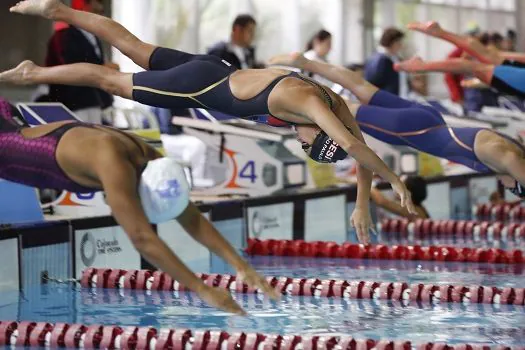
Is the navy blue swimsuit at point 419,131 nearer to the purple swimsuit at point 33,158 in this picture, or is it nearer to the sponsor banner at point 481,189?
the purple swimsuit at point 33,158

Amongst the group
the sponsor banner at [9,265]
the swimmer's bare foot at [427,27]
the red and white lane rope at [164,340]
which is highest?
the swimmer's bare foot at [427,27]

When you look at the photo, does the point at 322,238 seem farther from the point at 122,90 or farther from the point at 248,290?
the point at 122,90

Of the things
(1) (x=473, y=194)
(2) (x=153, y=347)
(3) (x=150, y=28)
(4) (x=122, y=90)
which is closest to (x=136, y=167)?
(2) (x=153, y=347)

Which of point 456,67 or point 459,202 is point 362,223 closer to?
point 456,67

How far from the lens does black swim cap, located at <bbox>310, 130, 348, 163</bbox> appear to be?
6090mm

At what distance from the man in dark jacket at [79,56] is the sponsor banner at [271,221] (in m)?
1.50

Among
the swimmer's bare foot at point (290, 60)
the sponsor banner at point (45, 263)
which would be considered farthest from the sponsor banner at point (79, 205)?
the swimmer's bare foot at point (290, 60)

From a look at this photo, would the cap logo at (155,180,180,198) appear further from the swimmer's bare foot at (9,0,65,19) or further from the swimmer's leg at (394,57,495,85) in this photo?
the swimmer's leg at (394,57,495,85)

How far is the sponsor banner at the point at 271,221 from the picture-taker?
9852 mm

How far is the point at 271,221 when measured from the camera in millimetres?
10117

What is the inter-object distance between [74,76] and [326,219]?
4.86m

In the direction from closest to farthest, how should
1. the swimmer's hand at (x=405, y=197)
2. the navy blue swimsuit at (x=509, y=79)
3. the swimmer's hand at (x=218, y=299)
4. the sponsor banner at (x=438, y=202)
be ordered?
the swimmer's hand at (x=218, y=299), the swimmer's hand at (x=405, y=197), the navy blue swimsuit at (x=509, y=79), the sponsor banner at (x=438, y=202)

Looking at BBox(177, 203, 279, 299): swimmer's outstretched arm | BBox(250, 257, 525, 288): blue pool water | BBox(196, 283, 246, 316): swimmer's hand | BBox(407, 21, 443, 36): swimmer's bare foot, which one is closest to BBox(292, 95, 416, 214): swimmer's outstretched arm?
BBox(177, 203, 279, 299): swimmer's outstretched arm

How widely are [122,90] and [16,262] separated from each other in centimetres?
147
